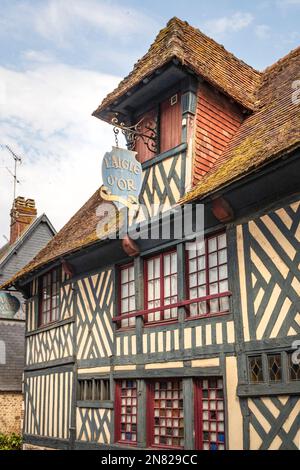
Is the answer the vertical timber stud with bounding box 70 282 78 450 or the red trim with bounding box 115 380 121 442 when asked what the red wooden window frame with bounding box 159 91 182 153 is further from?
the red trim with bounding box 115 380 121 442

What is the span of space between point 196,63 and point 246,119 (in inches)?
53.3

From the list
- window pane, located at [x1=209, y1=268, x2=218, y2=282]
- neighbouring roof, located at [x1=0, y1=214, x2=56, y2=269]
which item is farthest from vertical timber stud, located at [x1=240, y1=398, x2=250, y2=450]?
neighbouring roof, located at [x1=0, y1=214, x2=56, y2=269]

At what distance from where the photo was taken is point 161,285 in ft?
27.8

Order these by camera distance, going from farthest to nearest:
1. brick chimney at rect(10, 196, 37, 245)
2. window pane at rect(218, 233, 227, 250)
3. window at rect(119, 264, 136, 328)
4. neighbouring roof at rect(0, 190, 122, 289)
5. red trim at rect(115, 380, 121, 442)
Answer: brick chimney at rect(10, 196, 37, 245)
neighbouring roof at rect(0, 190, 122, 289)
window at rect(119, 264, 136, 328)
red trim at rect(115, 380, 121, 442)
window pane at rect(218, 233, 227, 250)

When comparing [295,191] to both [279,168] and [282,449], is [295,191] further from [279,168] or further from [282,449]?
[282,449]

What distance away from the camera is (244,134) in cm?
856

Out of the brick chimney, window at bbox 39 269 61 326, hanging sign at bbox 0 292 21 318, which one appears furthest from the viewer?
the brick chimney

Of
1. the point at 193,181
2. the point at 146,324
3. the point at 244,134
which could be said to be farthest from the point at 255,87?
the point at 146,324

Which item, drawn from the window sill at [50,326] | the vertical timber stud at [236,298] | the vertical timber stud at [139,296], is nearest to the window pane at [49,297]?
the window sill at [50,326]

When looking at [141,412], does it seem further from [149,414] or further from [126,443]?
[126,443]

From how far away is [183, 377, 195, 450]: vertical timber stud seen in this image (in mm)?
7455

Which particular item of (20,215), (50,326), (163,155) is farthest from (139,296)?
(20,215)

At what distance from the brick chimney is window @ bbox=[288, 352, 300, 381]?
14.1m

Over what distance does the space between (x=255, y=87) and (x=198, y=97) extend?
190 centimetres
